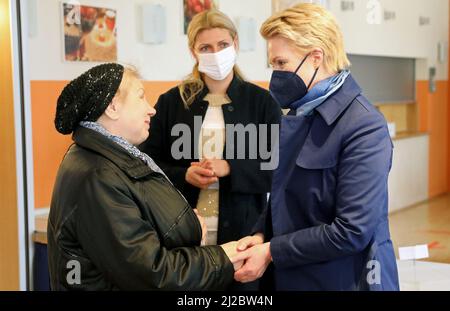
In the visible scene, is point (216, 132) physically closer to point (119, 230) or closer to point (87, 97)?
point (87, 97)

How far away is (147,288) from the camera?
154 cm

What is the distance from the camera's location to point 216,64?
2.43m

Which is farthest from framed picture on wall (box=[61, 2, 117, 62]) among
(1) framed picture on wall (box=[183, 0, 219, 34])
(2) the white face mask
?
(2) the white face mask

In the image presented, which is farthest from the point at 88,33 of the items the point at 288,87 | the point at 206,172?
the point at 288,87

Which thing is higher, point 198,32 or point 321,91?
point 198,32

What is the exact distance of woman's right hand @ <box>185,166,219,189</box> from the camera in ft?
7.71

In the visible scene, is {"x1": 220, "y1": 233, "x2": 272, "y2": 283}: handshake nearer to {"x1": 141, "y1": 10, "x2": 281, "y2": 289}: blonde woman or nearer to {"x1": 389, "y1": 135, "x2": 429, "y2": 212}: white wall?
{"x1": 141, "y1": 10, "x2": 281, "y2": 289}: blonde woman

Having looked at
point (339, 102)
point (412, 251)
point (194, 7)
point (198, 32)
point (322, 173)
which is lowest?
point (412, 251)

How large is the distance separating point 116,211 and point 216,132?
108cm

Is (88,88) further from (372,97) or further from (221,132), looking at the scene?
(372,97)

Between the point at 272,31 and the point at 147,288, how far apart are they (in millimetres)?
812

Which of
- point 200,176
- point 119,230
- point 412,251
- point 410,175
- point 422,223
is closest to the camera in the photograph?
point 119,230

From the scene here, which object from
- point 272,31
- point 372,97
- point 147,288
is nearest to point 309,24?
point 272,31

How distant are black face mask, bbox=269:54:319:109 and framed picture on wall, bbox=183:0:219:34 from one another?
1259 mm
